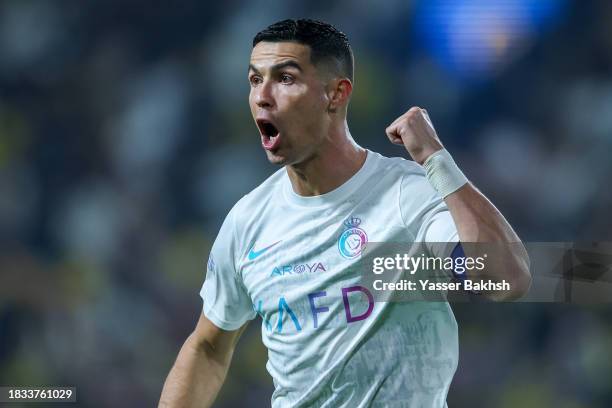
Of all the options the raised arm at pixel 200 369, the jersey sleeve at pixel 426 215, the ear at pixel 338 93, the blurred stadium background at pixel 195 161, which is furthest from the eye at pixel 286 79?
the blurred stadium background at pixel 195 161

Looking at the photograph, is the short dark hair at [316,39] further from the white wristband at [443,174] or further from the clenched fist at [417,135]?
the white wristband at [443,174]

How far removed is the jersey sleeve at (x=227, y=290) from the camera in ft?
9.14

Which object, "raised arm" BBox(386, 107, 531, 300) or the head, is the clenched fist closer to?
"raised arm" BBox(386, 107, 531, 300)

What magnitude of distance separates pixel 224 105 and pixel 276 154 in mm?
1431

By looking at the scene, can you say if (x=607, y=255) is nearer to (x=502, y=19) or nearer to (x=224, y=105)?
(x=502, y=19)

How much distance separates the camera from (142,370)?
12.8 ft

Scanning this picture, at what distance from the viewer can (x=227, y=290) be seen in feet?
9.23

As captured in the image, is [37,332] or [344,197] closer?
[344,197]

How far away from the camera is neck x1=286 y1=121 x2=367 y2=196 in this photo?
2.65 metres

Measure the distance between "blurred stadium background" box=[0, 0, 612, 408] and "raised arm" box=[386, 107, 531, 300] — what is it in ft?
4.41

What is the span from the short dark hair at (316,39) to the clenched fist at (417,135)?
370 mm

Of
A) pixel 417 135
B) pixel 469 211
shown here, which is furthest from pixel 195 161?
pixel 469 211

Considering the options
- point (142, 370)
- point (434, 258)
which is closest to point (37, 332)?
point (142, 370)

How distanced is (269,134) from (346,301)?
540 millimetres
